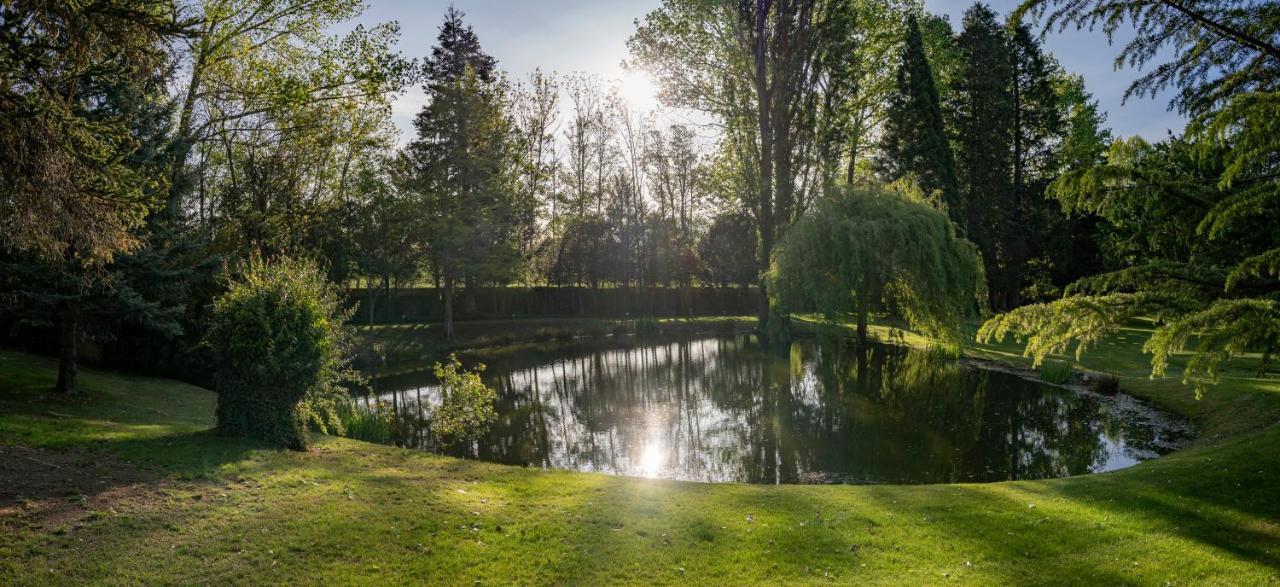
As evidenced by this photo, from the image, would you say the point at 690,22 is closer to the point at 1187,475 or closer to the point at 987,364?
the point at 987,364

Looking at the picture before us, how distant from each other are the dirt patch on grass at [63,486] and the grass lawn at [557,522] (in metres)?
0.03

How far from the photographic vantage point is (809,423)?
14453mm

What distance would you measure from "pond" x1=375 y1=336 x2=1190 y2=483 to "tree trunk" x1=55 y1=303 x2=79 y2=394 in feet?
20.3

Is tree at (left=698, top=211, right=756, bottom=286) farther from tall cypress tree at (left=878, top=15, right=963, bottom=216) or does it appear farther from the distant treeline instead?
tall cypress tree at (left=878, top=15, right=963, bottom=216)

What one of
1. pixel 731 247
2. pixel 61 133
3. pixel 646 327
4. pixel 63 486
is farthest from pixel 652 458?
pixel 731 247

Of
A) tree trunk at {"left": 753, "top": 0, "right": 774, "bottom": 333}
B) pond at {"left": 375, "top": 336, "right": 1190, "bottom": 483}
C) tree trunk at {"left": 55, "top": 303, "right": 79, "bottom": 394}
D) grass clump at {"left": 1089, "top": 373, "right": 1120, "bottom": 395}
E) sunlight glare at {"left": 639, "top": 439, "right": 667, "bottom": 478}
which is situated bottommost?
sunlight glare at {"left": 639, "top": 439, "right": 667, "bottom": 478}

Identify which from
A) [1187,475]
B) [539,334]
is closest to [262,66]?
[539,334]

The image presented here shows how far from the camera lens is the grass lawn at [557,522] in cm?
559

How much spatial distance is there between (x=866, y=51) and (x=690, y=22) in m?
10.2

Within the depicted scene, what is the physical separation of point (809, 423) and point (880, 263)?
24.4 feet

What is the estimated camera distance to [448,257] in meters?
31.8

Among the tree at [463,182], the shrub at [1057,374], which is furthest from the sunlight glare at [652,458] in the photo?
the tree at [463,182]

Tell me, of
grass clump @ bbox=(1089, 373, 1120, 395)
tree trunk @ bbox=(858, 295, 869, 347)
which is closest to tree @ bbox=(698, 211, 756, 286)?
tree trunk @ bbox=(858, 295, 869, 347)

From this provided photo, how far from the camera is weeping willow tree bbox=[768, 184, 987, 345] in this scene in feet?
65.1
